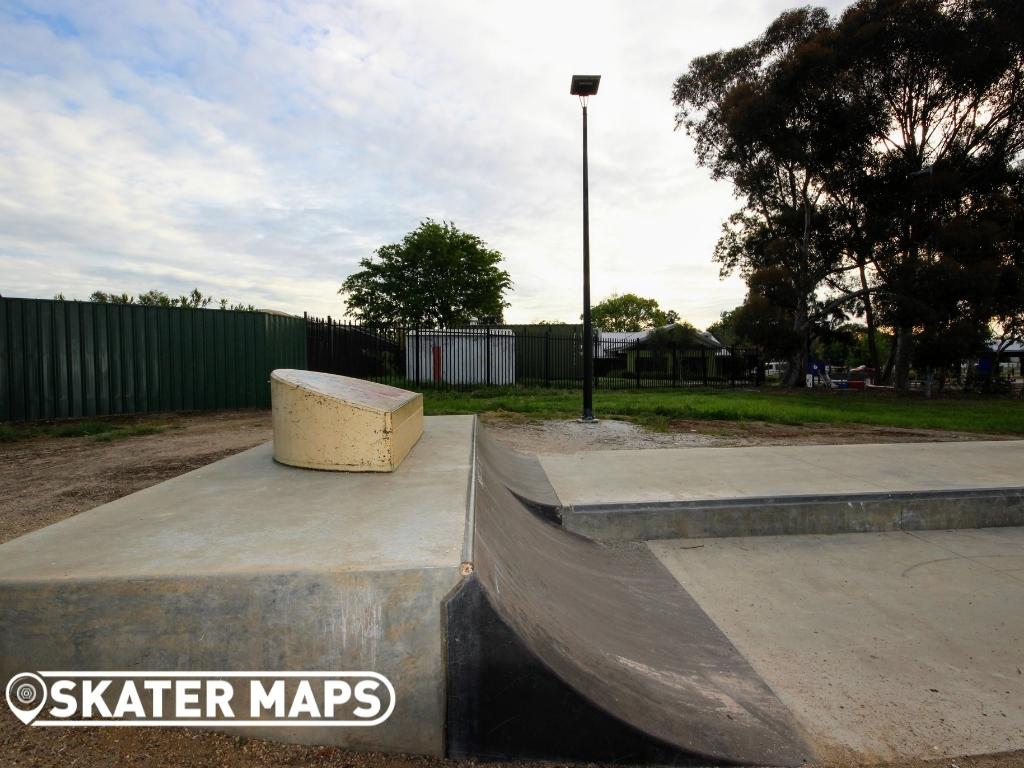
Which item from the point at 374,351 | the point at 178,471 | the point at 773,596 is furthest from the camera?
the point at 374,351

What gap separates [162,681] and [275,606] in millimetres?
450

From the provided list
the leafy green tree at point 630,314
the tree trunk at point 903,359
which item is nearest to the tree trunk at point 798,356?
the tree trunk at point 903,359

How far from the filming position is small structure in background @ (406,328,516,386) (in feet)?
70.5

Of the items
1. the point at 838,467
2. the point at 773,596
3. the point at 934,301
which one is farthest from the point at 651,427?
the point at 934,301

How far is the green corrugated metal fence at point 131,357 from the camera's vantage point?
35.7 ft

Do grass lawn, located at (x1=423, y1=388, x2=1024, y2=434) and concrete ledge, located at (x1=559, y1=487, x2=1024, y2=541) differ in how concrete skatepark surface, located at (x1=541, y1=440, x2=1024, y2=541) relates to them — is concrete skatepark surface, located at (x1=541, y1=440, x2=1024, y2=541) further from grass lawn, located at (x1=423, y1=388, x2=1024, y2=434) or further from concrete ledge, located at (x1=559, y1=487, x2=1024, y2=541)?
grass lawn, located at (x1=423, y1=388, x2=1024, y2=434)

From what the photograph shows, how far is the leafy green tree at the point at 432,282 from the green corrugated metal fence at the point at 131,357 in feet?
72.8

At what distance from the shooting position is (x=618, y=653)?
8.54ft

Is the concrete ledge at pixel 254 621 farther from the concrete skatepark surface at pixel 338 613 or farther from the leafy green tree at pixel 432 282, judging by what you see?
the leafy green tree at pixel 432 282

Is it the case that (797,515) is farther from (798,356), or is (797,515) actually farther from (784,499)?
(798,356)

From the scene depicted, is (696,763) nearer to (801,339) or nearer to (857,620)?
(857,620)

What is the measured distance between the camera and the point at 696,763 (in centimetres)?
198

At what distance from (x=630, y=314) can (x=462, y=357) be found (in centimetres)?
6773

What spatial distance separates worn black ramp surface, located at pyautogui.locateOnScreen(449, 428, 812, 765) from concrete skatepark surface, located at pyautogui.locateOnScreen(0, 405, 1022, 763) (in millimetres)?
Answer: 12
